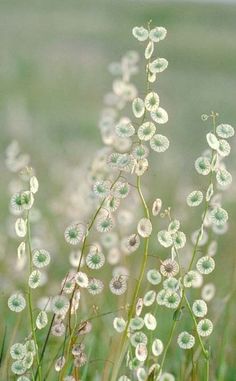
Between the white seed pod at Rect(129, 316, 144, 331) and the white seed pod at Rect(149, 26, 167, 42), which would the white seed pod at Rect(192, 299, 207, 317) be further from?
the white seed pod at Rect(149, 26, 167, 42)

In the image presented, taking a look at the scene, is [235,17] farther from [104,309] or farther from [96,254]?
[96,254]

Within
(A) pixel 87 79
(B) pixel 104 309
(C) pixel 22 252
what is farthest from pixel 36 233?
(A) pixel 87 79

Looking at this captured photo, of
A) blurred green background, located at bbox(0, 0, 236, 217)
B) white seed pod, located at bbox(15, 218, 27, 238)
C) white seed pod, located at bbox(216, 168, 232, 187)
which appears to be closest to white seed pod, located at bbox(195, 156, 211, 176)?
white seed pod, located at bbox(216, 168, 232, 187)

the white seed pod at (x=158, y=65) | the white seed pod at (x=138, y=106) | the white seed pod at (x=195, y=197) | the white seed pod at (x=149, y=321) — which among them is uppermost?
the white seed pod at (x=158, y=65)

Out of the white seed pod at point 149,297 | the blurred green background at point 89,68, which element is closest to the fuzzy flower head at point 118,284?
the white seed pod at point 149,297

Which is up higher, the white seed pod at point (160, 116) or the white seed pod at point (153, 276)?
the white seed pod at point (160, 116)

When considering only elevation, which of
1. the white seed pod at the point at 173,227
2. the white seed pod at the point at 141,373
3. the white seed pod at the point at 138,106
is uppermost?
the white seed pod at the point at 138,106

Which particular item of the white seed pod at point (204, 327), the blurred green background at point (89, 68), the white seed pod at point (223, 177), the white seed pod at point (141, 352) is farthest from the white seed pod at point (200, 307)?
the blurred green background at point (89, 68)

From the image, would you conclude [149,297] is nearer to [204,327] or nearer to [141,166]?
[204,327]

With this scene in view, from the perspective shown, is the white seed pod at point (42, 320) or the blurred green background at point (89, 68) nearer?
the white seed pod at point (42, 320)

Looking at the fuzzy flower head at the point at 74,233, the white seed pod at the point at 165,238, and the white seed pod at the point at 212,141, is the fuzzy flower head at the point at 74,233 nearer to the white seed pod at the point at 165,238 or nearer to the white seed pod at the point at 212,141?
the white seed pod at the point at 165,238

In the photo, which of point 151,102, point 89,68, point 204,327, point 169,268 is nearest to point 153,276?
point 169,268

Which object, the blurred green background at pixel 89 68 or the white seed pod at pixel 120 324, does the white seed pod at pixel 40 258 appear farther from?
→ the blurred green background at pixel 89 68
